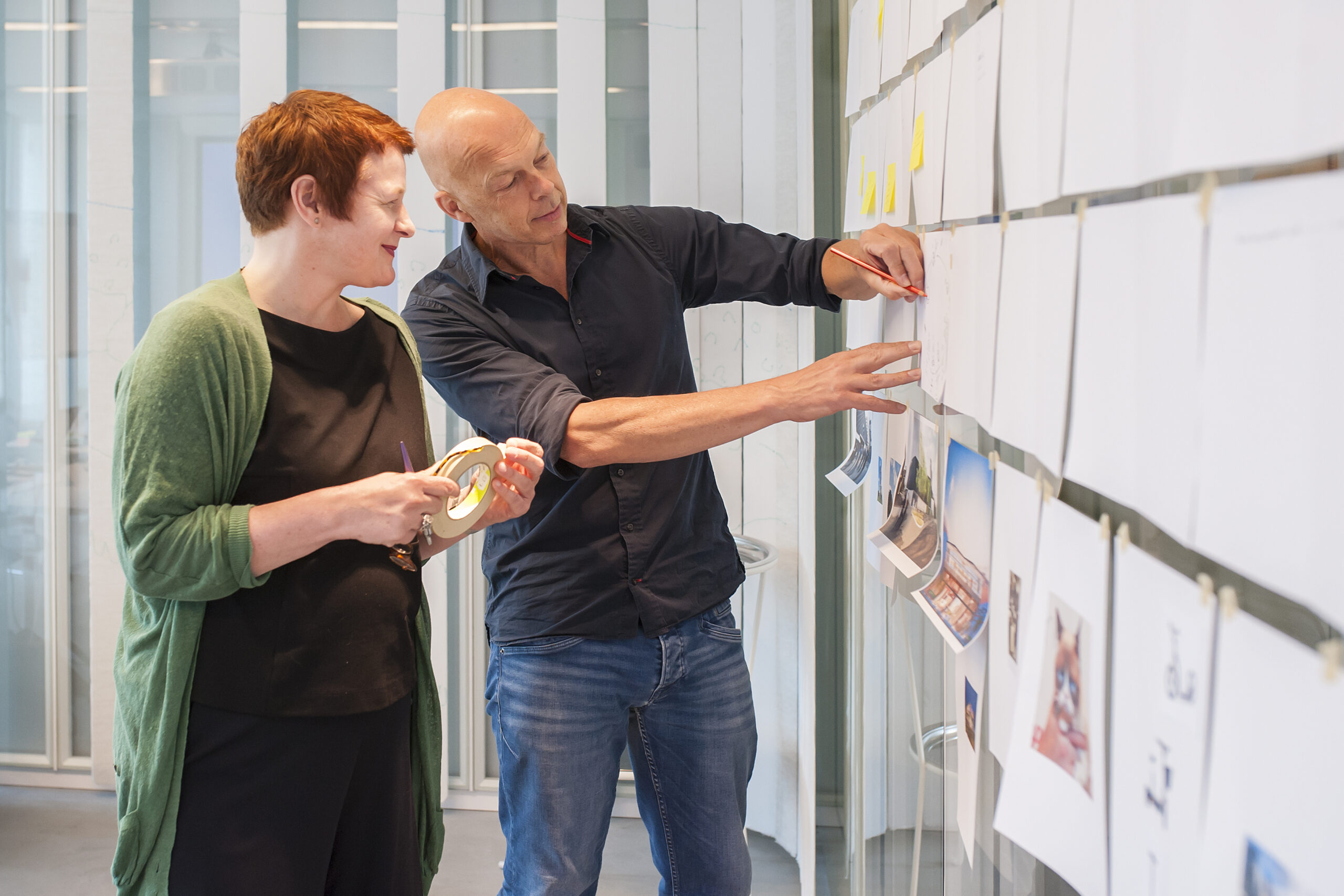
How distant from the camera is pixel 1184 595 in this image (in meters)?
0.50

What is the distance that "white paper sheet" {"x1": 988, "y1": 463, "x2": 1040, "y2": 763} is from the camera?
2.47 feet

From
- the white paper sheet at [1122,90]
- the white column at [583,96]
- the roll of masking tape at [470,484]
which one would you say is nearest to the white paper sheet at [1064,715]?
the white paper sheet at [1122,90]

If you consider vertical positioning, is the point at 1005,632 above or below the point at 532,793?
above

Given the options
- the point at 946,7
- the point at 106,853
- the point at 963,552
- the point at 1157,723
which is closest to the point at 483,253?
the point at 946,7

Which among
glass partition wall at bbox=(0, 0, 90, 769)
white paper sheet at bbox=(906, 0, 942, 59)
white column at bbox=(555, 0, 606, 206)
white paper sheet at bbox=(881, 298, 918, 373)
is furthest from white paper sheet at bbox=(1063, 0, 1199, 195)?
glass partition wall at bbox=(0, 0, 90, 769)

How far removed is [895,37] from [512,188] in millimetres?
622

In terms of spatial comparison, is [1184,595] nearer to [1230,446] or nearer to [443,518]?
[1230,446]

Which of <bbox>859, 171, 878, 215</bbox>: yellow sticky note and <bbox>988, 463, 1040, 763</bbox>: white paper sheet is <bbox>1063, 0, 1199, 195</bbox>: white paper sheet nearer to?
<bbox>988, 463, 1040, 763</bbox>: white paper sheet

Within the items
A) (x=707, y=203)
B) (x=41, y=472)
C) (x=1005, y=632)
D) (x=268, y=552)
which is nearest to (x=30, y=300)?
(x=41, y=472)

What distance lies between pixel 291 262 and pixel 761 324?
59.7 inches

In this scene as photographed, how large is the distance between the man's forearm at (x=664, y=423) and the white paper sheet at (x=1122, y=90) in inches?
24.5

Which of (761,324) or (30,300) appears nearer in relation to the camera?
(761,324)

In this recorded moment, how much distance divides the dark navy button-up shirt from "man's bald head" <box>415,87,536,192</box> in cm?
12

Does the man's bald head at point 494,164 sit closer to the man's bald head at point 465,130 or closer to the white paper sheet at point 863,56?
the man's bald head at point 465,130
